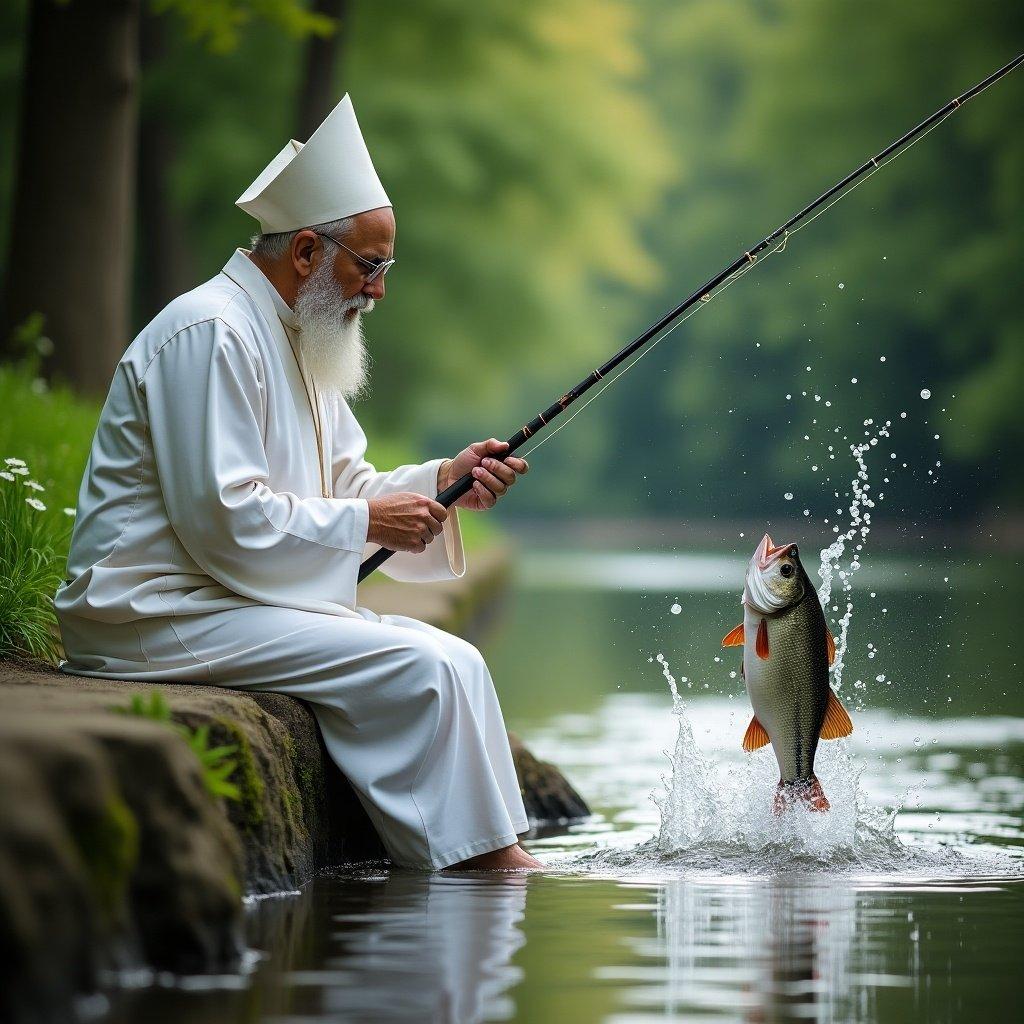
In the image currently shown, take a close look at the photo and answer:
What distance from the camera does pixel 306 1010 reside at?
3.51 metres

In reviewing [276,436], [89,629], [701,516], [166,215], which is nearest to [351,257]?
[276,436]

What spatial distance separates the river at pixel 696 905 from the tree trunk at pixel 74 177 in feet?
11.4

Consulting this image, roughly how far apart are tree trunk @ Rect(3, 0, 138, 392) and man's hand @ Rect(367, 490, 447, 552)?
6.46 m

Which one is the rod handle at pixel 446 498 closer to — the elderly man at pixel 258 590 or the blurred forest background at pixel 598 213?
the elderly man at pixel 258 590

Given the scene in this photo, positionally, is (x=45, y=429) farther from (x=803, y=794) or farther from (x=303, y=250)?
(x=803, y=794)

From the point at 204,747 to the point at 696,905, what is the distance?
1.22 metres

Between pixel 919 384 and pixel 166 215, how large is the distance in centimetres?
2372

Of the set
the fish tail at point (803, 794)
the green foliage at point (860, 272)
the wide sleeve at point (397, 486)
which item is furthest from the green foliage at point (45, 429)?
the green foliage at point (860, 272)

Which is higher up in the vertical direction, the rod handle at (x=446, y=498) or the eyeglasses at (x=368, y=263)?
the eyeglasses at (x=368, y=263)

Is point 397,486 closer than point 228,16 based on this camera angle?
Yes

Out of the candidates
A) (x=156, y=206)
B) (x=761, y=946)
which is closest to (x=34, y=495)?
(x=761, y=946)

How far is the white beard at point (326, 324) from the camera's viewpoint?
5.61 meters

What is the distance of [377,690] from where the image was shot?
5.20 metres

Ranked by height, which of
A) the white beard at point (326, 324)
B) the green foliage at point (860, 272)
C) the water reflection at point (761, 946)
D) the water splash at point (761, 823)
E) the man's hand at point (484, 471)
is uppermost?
the green foliage at point (860, 272)
